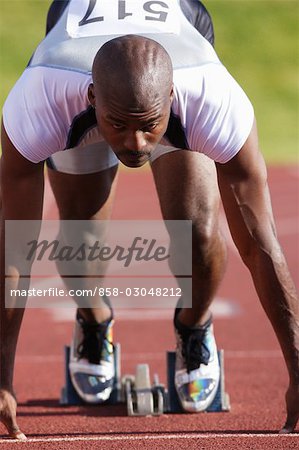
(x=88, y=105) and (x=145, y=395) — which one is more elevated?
(x=88, y=105)

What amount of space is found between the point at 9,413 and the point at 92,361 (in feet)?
3.99

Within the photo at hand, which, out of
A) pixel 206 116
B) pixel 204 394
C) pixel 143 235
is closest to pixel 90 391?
pixel 204 394

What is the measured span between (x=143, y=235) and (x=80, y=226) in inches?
193

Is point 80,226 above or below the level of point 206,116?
below

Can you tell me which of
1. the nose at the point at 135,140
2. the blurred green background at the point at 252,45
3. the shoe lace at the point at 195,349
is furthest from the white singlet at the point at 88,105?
the blurred green background at the point at 252,45

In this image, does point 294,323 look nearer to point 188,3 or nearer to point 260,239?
point 260,239

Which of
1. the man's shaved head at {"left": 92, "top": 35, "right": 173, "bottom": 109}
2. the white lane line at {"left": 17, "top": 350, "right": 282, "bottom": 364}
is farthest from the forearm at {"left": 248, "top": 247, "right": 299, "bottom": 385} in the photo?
the white lane line at {"left": 17, "top": 350, "right": 282, "bottom": 364}

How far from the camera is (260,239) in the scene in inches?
159

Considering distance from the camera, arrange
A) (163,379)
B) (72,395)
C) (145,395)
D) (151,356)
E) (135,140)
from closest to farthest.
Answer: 1. (135,140)
2. (145,395)
3. (72,395)
4. (163,379)
5. (151,356)

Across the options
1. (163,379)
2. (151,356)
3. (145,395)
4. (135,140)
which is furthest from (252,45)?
(135,140)

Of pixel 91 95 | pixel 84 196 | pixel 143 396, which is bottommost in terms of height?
pixel 143 396

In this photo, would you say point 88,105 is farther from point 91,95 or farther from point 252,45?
point 252,45

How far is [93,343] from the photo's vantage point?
5289 millimetres

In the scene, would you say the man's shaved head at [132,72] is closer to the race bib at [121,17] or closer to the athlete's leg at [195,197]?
the race bib at [121,17]
